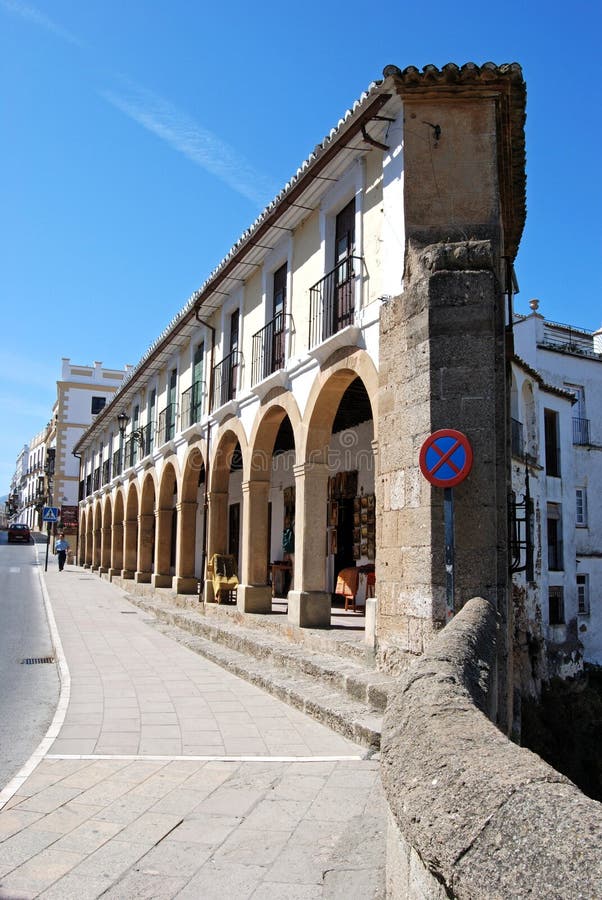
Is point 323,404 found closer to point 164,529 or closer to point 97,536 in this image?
point 164,529

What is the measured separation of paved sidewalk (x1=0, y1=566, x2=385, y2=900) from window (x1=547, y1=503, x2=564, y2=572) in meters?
14.0

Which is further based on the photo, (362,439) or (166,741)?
(362,439)

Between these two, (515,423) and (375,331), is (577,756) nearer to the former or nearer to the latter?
(515,423)

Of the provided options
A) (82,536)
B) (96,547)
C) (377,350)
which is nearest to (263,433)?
(377,350)

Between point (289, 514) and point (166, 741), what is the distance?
1137cm

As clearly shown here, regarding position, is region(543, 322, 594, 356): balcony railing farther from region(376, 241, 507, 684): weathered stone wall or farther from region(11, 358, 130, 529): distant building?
region(11, 358, 130, 529): distant building

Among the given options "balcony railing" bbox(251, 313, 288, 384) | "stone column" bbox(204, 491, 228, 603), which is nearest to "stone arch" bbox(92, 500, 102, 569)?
"stone column" bbox(204, 491, 228, 603)

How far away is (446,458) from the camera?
6355 millimetres

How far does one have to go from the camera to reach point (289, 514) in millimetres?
17375

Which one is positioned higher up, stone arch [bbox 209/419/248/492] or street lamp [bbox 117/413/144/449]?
street lamp [bbox 117/413/144/449]

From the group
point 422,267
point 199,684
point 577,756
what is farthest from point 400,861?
point 577,756

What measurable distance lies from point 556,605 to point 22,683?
15.1 m

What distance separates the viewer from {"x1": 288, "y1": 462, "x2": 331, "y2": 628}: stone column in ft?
32.6

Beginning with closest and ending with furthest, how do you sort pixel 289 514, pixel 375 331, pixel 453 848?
pixel 453 848 < pixel 375 331 < pixel 289 514
